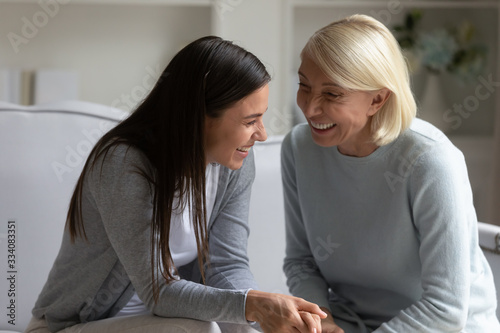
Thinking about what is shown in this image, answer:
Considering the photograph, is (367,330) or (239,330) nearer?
(239,330)

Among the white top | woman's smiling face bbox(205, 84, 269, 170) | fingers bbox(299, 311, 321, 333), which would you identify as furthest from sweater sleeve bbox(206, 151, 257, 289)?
fingers bbox(299, 311, 321, 333)

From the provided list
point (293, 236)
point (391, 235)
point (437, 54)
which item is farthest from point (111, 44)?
point (391, 235)

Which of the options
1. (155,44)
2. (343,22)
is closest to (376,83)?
(343,22)

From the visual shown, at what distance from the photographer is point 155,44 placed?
8.45ft

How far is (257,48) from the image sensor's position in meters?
2.44

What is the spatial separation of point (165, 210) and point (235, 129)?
193mm

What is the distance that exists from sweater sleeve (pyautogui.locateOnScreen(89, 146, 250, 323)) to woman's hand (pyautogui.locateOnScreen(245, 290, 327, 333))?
1.0 inches

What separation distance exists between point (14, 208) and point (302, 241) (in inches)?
26.5

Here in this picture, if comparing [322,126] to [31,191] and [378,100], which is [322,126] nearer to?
[378,100]

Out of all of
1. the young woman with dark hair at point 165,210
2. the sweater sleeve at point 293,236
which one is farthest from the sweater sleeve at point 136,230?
the sweater sleeve at point 293,236

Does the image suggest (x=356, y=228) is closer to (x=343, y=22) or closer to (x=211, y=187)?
(x=211, y=187)

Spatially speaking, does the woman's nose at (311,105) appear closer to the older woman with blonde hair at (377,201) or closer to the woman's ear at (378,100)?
the older woman with blonde hair at (377,201)

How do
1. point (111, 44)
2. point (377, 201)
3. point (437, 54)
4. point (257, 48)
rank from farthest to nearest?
1. point (437, 54)
2. point (111, 44)
3. point (257, 48)
4. point (377, 201)

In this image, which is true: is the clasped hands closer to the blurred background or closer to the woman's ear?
the woman's ear
